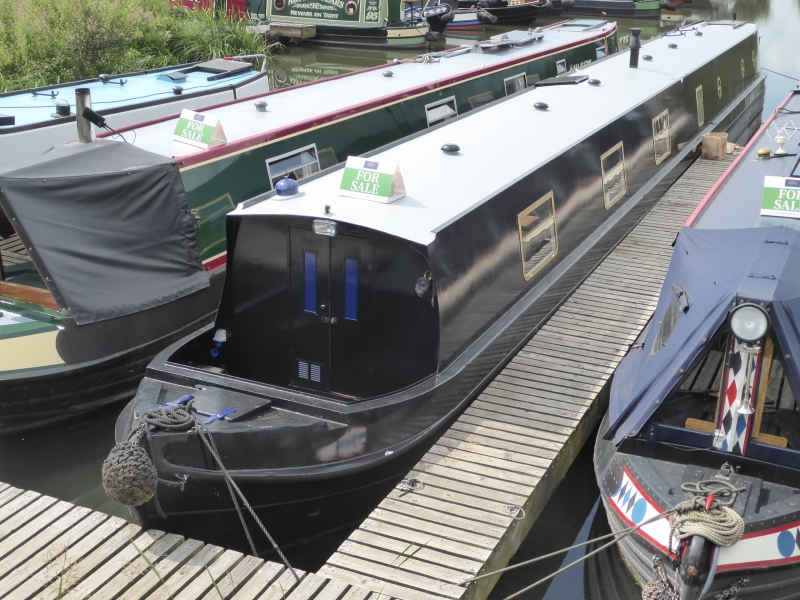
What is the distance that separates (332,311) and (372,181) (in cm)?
95

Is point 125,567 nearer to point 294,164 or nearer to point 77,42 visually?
point 294,164

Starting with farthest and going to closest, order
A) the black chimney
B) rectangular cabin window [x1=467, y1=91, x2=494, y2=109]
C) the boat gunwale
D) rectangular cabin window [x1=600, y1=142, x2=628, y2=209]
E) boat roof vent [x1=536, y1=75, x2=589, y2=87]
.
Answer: rectangular cabin window [x1=467, y1=91, x2=494, y2=109] < the black chimney < boat roof vent [x1=536, y1=75, x2=589, y2=87] < rectangular cabin window [x1=600, y1=142, x2=628, y2=209] < the boat gunwale

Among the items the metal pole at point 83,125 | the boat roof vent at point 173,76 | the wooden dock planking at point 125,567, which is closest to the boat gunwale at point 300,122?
the metal pole at point 83,125

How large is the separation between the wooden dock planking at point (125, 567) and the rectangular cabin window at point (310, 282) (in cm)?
180

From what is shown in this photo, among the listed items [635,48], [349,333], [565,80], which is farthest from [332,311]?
[635,48]

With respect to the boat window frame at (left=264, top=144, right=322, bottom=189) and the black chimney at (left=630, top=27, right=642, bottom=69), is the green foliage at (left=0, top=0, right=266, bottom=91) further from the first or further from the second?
the black chimney at (left=630, top=27, right=642, bottom=69)

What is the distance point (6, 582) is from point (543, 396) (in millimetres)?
3686

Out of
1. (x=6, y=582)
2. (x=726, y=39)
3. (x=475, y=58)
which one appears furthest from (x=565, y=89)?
(x=6, y=582)

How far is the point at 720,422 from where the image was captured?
16.1ft

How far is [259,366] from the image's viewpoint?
21.1 feet

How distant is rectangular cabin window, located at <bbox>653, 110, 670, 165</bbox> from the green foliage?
29.1 feet

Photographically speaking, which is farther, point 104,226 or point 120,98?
point 120,98

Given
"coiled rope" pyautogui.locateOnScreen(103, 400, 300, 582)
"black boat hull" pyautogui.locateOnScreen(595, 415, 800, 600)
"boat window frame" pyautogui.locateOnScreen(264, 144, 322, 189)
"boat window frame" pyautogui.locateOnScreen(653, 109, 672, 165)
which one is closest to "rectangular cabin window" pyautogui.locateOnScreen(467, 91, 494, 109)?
"boat window frame" pyautogui.locateOnScreen(653, 109, 672, 165)

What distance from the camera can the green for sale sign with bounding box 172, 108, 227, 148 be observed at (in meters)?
7.64
